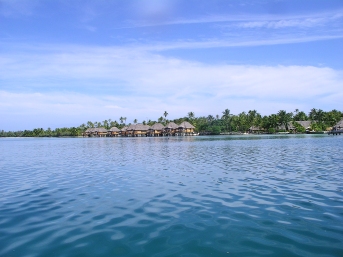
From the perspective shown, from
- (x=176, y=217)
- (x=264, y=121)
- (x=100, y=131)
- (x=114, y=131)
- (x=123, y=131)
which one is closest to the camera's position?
(x=176, y=217)

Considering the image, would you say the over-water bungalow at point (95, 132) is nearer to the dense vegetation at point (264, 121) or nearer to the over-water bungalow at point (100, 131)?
the over-water bungalow at point (100, 131)

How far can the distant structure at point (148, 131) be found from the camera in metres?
126

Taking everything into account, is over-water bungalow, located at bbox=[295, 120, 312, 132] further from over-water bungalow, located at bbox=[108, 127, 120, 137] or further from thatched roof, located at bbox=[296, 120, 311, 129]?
over-water bungalow, located at bbox=[108, 127, 120, 137]

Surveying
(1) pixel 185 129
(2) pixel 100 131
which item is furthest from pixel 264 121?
(2) pixel 100 131

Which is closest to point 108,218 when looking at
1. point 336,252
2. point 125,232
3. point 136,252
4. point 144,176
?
point 125,232

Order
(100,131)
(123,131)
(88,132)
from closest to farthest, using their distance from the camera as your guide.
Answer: (123,131) → (100,131) → (88,132)

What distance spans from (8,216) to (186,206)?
570 centimetres

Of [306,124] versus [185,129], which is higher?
[306,124]

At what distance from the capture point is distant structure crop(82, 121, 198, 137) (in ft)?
413

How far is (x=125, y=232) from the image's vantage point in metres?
6.93

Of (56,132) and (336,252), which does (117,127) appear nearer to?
(56,132)

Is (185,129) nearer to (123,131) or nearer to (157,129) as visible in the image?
(157,129)

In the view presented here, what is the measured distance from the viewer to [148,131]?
137625 millimetres

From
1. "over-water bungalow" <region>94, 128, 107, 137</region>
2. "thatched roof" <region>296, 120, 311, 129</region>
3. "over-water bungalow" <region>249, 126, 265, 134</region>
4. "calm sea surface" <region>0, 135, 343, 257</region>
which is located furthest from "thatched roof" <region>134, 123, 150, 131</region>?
"calm sea surface" <region>0, 135, 343, 257</region>
